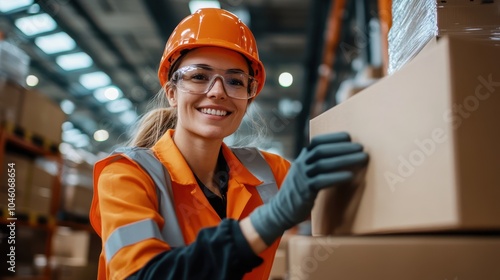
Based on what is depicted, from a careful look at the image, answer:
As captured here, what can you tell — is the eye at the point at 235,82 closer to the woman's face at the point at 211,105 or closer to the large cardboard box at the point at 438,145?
the woman's face at the point at 211,105

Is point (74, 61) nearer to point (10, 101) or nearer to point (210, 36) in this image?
point (10, 101)

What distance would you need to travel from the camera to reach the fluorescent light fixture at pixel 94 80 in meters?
9.34

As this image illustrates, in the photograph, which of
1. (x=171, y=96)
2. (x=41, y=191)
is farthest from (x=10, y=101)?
(x=171, y=96)

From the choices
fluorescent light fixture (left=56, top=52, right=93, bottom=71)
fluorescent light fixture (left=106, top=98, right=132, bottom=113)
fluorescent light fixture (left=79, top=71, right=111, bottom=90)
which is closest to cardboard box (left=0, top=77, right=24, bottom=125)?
fluorescent light fixture (left=56, top=52, right=93, bottom=71)

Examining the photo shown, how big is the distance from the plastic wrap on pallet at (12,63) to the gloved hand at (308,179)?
11.2 feet

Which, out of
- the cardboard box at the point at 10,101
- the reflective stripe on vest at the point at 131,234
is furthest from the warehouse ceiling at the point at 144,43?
the reflective stripe on vest at the point at 131,234

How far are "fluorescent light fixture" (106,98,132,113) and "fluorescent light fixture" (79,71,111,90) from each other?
93 centimetres

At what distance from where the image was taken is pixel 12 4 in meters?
6.39

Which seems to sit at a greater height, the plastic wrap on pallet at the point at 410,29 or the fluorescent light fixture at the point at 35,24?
the fluorescent light fixture at the point at 35,24

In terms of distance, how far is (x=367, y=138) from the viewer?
1187 millimetres

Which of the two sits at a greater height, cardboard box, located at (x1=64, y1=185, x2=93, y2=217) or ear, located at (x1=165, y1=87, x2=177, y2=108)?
ear, located at (x1=165, y1=87, x2=177, y2=108)

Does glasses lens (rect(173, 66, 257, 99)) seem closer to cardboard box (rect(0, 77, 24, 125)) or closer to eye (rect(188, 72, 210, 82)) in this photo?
eye (rect(188, 72, 210, 82))

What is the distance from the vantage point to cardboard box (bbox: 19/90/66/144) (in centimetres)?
422

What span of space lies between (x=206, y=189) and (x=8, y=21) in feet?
20.8
